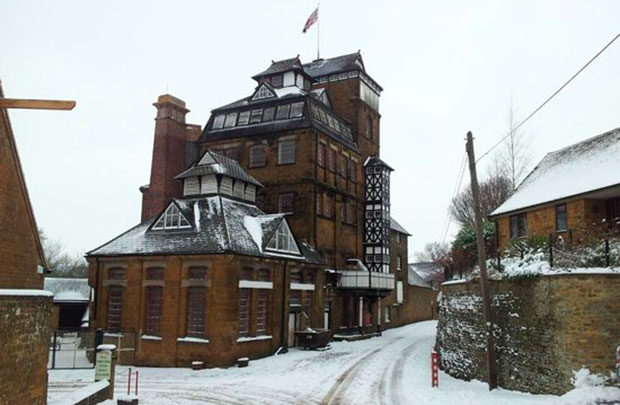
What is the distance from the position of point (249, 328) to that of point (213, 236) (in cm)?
505

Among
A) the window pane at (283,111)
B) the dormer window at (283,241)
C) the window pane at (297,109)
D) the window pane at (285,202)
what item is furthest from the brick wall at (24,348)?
the window pane at (283,111)

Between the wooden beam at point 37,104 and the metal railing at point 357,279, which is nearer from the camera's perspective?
the wooden beam at point 37,104

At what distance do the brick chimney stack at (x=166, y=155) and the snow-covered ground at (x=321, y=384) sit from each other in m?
13.3

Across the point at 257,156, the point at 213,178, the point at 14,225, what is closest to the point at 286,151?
the point at 257,156

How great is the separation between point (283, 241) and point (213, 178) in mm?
5403

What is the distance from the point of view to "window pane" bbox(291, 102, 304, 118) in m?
37.3

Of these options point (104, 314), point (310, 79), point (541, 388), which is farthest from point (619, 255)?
point (310, 79)

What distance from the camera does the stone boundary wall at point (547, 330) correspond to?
15680 mm

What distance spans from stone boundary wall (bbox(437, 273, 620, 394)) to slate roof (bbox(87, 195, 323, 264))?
11764 mm

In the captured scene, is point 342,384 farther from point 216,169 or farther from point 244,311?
point 216,169

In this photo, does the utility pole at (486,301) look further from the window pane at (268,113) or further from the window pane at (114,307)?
the window pane at (268,113)

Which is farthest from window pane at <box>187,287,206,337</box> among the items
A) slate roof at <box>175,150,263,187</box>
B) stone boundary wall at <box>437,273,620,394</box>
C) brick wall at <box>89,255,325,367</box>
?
stone boundary wall at <box>437,273,620,394</box>

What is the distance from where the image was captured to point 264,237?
29.6 meters

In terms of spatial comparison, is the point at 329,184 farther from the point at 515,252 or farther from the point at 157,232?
the point at 515,252
